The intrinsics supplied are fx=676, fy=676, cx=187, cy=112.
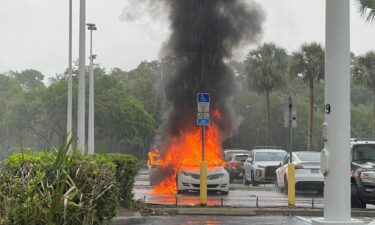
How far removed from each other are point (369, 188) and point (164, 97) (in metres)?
14.0

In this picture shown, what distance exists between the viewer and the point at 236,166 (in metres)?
32.8

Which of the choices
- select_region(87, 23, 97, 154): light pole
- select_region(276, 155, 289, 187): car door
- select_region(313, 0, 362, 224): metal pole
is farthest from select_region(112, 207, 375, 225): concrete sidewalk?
select_region(87, 23, 97, 154): light pole

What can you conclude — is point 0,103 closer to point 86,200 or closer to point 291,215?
point 291,215

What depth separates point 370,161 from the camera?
53.0 ft

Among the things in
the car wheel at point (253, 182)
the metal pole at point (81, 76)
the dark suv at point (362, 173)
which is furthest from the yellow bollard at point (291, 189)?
the car wheel at point (253, 182)

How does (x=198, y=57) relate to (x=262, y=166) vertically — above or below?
above

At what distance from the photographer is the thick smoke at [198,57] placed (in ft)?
85.9

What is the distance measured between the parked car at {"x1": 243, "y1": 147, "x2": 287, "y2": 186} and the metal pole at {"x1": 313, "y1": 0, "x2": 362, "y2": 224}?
18.6 meters

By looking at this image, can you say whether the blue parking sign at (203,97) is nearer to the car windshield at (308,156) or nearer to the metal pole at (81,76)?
the metal pole at (81,76)

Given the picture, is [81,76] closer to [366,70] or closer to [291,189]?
[291,189]

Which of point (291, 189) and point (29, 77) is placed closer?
point (291, 189)

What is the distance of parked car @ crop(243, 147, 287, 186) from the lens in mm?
27703

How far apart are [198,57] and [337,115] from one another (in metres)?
17.6

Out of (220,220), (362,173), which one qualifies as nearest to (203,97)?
(220,220)
